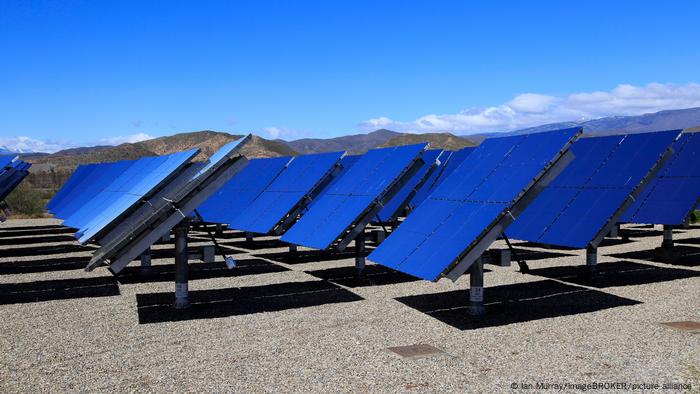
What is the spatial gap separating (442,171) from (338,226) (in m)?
12.3

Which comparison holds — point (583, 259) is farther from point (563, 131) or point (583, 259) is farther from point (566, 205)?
point (563, 131)

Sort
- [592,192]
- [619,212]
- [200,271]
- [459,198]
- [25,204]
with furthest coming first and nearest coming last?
[25,204] → [200,271] → [592,192] → [619,212] → [459,198]

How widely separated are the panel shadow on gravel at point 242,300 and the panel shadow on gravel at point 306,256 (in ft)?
15.1

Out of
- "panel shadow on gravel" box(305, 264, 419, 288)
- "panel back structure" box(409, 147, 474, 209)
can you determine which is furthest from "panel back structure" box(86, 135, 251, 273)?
"panel back structure" box(409, 147, 474, 209)

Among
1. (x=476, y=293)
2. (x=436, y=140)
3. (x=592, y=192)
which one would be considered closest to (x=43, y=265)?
(x=476, y=293)

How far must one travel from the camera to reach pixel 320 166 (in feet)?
71.6

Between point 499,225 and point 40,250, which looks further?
point 40,250

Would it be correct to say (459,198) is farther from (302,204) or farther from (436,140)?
(436,140)

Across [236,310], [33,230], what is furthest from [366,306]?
[33,230]

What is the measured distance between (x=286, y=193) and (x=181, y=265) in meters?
8.66

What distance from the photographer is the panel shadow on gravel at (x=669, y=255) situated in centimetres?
1920

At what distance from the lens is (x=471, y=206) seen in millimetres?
12250

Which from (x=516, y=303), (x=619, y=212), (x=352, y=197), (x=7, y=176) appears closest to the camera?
(x=516, y=303)

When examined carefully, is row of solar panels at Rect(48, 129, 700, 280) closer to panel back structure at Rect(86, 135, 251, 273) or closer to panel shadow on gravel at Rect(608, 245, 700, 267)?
panel back structure at Rect(86, 135, 251, 273)
